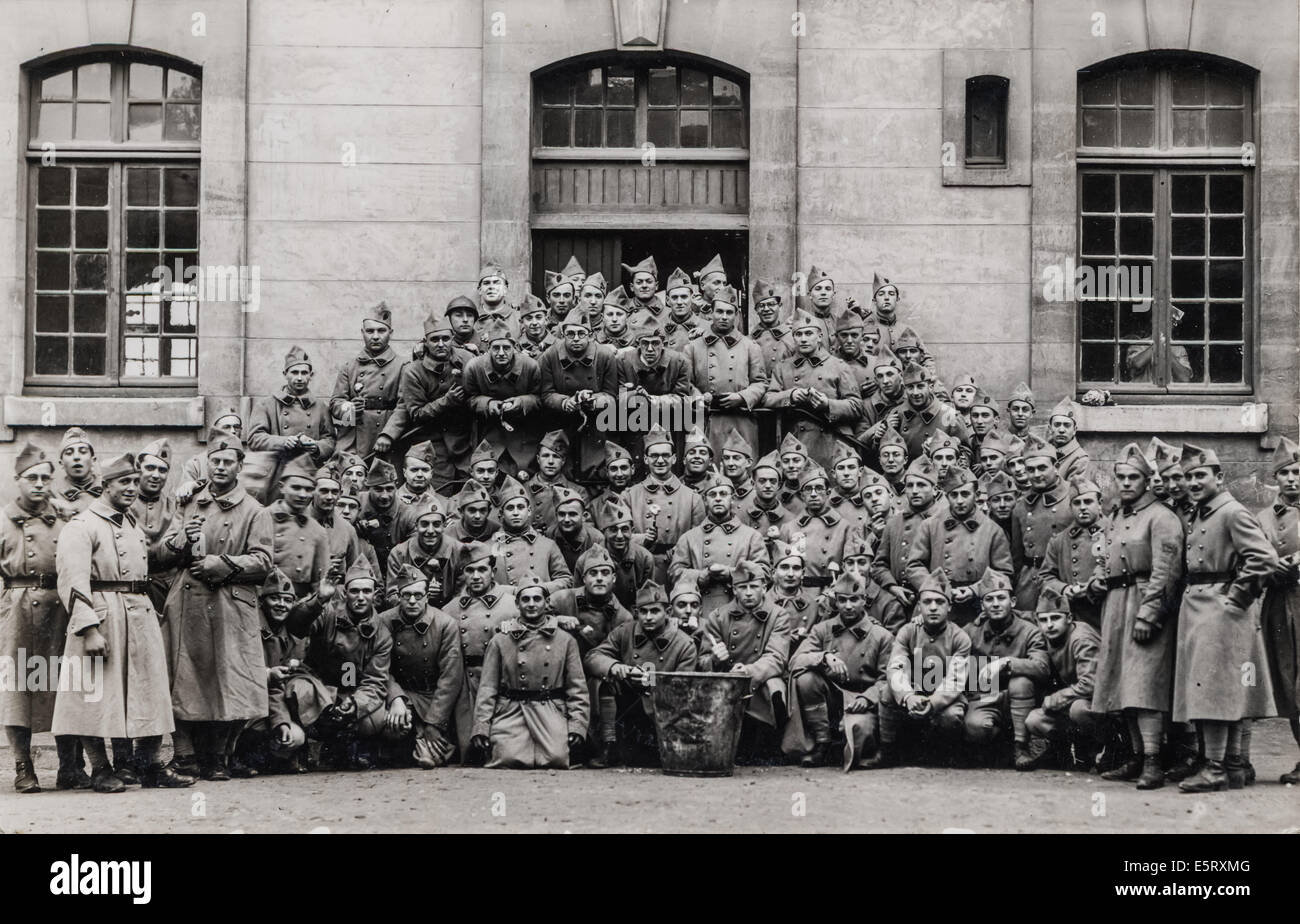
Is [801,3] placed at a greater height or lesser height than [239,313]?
greater

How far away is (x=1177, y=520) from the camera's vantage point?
1170 cm

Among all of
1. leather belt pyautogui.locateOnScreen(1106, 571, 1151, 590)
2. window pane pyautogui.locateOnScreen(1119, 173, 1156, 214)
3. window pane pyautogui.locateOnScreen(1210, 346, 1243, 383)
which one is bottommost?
leather belt pyautogui.locateOnScreen(1106, 571, 1151, 590)

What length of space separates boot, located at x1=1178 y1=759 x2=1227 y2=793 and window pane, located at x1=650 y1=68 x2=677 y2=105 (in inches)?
365

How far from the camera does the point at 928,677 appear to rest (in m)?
12.2

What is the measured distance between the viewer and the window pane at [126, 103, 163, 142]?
1783 centimetres

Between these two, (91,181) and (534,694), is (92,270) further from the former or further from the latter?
(534,694)

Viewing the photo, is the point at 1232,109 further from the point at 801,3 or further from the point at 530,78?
Answer: the point at 530,78

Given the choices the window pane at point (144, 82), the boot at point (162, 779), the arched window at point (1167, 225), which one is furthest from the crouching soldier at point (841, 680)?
the window pane at point (144, 82)

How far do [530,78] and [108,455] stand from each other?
5599 mm

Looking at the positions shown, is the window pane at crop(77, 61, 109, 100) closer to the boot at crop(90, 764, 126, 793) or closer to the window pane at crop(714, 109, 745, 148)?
the window pane at crop(714, 109, 745, 148)

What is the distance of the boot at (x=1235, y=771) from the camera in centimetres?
1141

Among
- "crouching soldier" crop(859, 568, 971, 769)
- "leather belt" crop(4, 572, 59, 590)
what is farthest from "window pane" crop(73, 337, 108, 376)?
"crouching soldier" crop(859, 568, 971, 769)

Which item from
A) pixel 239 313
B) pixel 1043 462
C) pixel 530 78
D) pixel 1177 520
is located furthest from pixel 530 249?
pixel 1177 520

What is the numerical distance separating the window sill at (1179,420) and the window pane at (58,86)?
1064 centimetres
